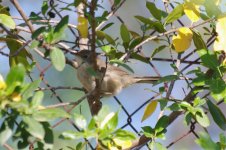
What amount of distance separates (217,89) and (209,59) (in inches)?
5.4

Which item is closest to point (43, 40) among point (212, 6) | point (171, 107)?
point (171, 107)

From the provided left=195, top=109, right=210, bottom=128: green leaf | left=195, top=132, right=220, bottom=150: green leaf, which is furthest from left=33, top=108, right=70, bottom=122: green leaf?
left=195, top=109, right=210, bottom=128: green leaf

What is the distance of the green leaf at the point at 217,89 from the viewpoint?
173 cm

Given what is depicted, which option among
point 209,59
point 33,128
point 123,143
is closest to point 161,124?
point 123,143

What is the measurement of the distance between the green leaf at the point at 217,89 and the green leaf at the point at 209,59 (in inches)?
2.3

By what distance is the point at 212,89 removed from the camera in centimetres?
174

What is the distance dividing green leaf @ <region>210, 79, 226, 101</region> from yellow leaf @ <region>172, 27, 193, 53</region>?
8.3 inches

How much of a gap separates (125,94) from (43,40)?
158 cm

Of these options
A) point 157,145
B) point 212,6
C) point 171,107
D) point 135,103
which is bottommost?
point 135,103

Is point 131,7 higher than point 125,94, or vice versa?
point 131,7

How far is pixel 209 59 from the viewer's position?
1.83 m

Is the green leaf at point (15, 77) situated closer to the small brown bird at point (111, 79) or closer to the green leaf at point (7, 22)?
the green leaf at point (7, 22)

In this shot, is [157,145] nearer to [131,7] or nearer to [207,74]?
[207,74]

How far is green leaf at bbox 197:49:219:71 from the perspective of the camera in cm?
181
